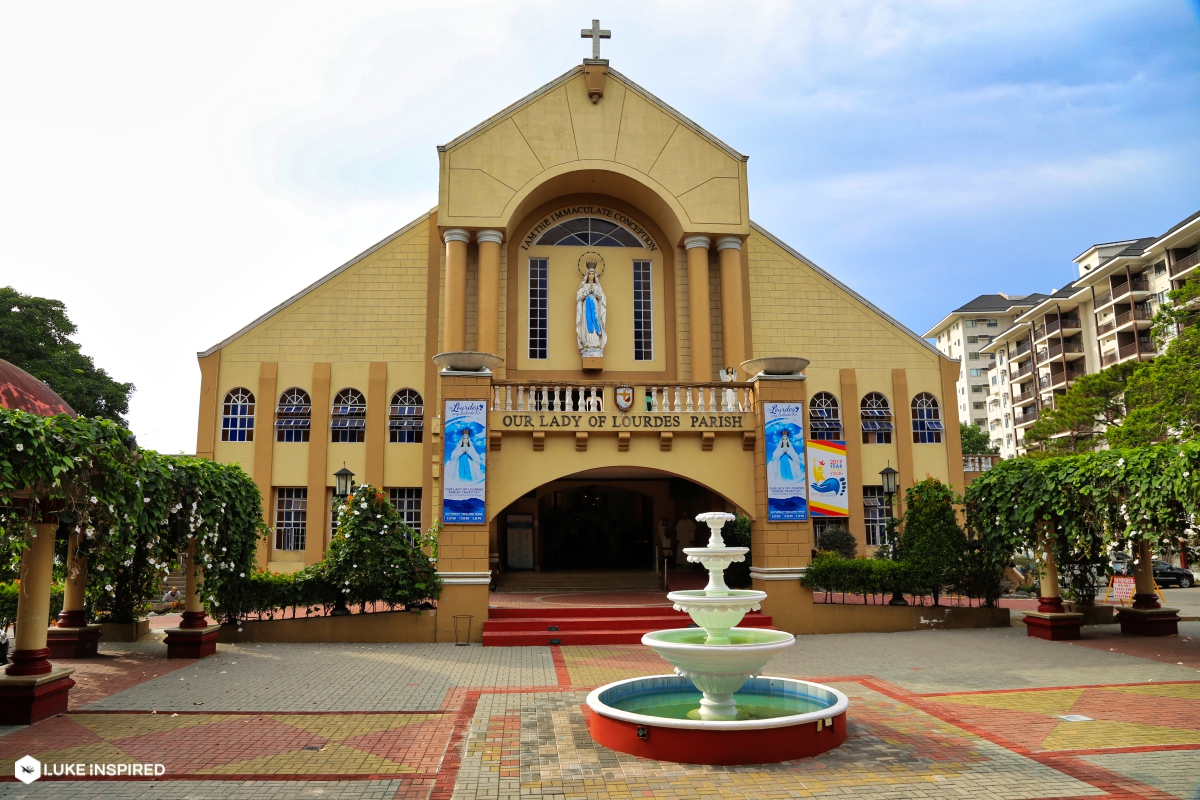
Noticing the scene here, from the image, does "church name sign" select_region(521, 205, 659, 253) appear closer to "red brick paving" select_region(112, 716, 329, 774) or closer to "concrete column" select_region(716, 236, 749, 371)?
"concrete column" select_region(716, 236, 749, 371)

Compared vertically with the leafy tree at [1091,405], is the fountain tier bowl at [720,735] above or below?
below

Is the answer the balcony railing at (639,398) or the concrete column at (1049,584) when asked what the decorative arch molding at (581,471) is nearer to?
the balcony railing at (639,398)

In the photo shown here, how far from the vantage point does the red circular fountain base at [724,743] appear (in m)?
7.12

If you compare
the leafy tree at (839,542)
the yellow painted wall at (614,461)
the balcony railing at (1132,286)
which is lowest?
the leafy tree at (839,542)

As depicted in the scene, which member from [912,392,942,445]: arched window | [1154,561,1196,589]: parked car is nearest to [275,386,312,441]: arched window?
[912,392,942,445]: arched window

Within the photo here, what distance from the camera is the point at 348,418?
23.0 m

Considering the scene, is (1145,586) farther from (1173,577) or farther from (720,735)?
(1173,577)

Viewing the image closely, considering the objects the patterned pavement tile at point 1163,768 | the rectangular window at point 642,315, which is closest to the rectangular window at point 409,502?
the rectangular window at point 642,315

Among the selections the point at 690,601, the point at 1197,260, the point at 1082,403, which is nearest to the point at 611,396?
the point at 690,601

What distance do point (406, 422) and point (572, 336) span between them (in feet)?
17.7

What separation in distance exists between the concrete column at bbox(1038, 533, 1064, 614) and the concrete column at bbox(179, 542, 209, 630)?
1499cm

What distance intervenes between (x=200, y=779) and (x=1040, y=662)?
11552mm

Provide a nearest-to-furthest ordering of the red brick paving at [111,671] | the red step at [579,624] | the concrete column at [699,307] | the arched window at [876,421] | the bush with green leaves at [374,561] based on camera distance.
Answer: the red brick paving at [111,671]
the red step at [579,624]
the bush with green leaves at [374,561]
the concrete column at [699,307]
the arched window at [876,421]

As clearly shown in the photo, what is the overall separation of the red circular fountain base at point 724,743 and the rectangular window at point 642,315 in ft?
53.1
